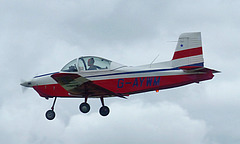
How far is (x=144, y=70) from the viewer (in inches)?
1064

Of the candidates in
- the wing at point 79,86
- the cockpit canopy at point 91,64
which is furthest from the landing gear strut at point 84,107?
the cockpit canopy at point 91,64

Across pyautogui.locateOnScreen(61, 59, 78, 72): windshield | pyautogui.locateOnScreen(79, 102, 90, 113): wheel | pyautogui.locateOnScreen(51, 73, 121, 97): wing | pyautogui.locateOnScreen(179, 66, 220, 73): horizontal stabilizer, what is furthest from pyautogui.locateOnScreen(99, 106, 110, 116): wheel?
pyautogui.locateOnScreen(179, 66, 220, 73): horizontal stabilizer

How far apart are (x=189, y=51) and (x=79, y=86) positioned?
5161mm

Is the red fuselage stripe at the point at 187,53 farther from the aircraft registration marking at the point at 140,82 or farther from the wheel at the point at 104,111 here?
the wheel at the point at 104,111


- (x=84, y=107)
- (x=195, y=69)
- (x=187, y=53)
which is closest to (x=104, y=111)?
(x=84, y=107)

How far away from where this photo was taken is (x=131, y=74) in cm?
2708

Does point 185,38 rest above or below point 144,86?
above

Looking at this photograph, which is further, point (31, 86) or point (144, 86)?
point (31, 86)

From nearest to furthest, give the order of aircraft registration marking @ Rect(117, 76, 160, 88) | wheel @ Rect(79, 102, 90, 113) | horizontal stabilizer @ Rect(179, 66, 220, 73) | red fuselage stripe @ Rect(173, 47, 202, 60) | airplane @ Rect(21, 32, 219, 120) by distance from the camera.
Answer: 1. horizontal stabilizer @ Rect(179, 66, 220, 73)
2. airplane @ Rect(21, 32, 219, 120)
3. red fuselage stripe @ Rect(173, 47, 202, 60)
4. aircraft registration marking @ Rect(117, 76, 160, 88)
5. wheel @ Rect(79, 102, 90, 113)

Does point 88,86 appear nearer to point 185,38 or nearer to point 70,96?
point 70,96

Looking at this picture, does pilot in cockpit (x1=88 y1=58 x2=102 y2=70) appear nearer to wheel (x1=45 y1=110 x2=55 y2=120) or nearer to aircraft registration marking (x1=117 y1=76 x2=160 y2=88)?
aircraft registration marking (x1=117 y1=76 x2=160 y2=88)

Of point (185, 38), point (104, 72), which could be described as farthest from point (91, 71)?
point (185, 38)

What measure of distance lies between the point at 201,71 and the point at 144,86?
2616 mm

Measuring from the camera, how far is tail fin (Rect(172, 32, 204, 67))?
26.6 m
